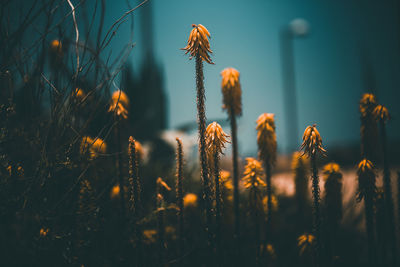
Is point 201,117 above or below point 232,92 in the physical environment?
below

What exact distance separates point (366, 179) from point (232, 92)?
1153 mm

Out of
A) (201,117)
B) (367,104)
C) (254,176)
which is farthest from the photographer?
(254,176)

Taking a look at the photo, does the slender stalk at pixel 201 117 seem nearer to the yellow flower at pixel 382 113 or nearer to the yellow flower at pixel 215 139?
the yellow flower at pixel 215 139

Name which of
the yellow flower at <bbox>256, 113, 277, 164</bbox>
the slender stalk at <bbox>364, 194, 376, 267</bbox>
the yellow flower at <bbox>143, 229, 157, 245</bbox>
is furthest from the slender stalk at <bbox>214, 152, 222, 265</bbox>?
the slender stalk at <bbox>364, 194, 376, 267</bbox>

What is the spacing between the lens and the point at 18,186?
1655mm

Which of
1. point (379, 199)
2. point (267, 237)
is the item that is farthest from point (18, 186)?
point (379, 199)

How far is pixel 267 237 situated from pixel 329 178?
0.74m

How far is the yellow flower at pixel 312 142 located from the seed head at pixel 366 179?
0.53 meters

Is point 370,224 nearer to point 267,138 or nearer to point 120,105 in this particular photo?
point 267,138

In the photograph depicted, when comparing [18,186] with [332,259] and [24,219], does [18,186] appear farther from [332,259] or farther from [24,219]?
[332,259]

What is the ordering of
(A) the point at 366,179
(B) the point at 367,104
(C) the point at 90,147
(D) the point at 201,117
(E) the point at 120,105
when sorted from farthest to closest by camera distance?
(E) the point at 120,105
(B) the point at 367,104
(A) the point at 366,179
(C) the point at 90,147
(D) the point at 201,117

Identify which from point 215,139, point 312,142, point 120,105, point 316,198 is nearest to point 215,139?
point 215,139

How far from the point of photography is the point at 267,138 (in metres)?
2.22

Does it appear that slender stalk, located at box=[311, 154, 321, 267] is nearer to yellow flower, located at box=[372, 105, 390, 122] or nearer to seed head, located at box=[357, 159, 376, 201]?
seed head, located at box=[357, 159, 376, 201]
